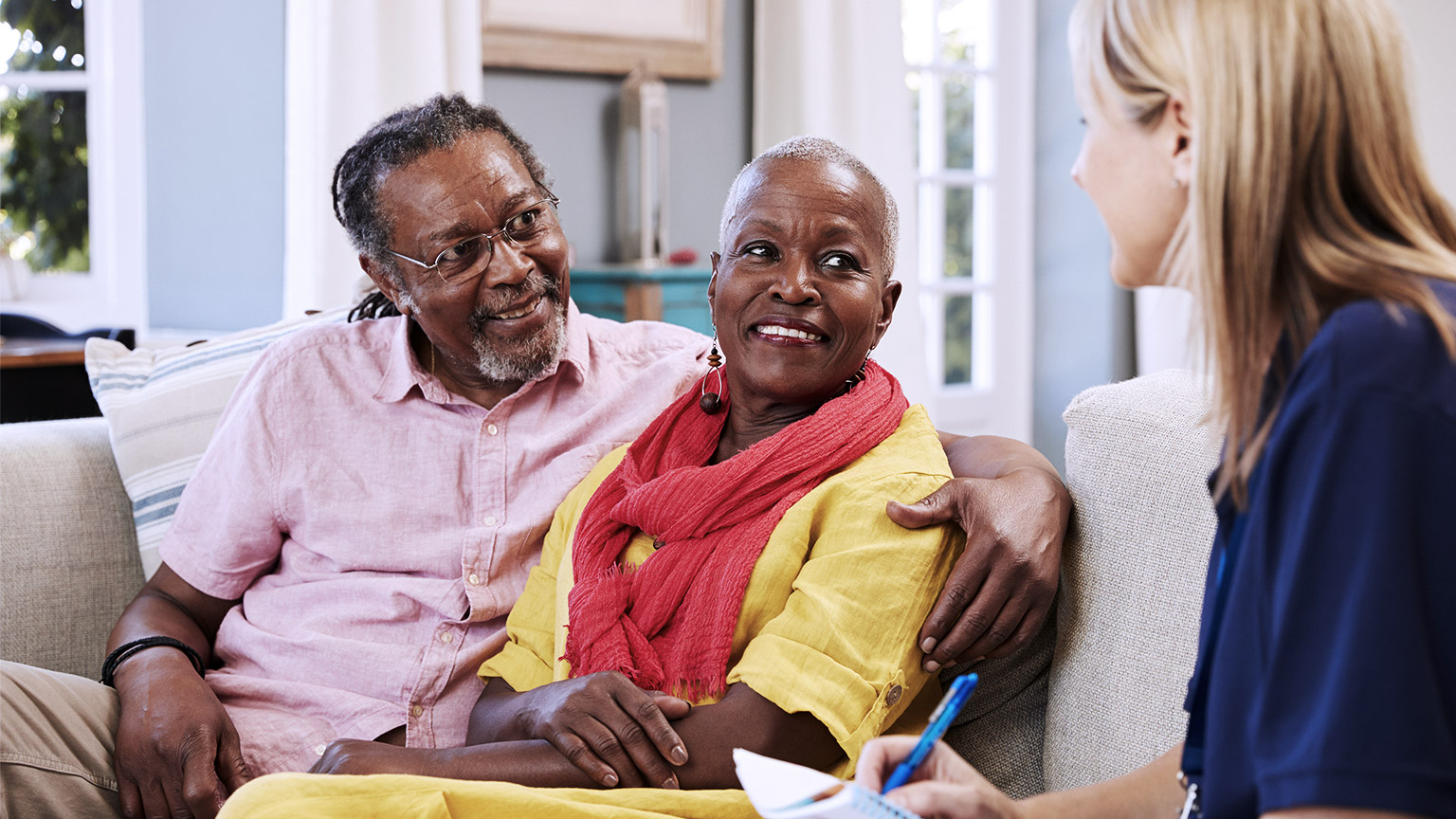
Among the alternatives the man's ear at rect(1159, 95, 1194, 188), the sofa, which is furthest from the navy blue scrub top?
the sofa

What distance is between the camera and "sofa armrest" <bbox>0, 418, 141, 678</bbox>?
1.71 metres

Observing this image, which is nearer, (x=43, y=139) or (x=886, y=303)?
(x=886, y=303)

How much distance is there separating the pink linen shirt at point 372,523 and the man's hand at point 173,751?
0.25 feet

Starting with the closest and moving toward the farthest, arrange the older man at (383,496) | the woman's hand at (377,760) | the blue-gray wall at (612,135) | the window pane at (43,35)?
the woman's hand at (377,760) < the older man at (383,496) < the window pane at (43,35) < the blue-gray wall at (612,135)

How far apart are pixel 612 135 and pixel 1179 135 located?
313 cm

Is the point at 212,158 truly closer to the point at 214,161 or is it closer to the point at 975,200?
the point at 214,161

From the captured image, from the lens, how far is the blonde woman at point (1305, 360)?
0.59 meters

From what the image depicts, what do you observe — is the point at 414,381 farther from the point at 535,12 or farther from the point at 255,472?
the point at 535,12

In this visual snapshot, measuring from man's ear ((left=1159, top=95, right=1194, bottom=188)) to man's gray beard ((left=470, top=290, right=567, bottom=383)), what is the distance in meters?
1.10

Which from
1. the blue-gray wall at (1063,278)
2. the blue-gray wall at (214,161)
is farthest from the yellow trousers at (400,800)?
the blue-gray wall at (1063,278)

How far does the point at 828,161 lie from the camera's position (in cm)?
136

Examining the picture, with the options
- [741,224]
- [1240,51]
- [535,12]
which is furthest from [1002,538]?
[535,12]

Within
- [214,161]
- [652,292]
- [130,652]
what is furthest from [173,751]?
[214,161]

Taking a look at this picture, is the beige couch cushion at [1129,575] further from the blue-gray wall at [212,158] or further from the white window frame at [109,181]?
the white window frame at [109,181]
